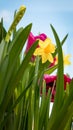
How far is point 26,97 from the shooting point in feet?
2.10

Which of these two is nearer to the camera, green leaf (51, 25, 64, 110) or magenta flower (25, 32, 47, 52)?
green leaf (51, 25, 64, 110)

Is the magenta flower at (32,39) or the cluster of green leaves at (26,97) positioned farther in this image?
the magenta flower at (32,39)

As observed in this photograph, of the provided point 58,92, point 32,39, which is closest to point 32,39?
point 32,39

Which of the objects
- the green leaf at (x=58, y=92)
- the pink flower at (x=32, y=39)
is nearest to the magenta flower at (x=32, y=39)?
the pink flower at (x=32, y=39)

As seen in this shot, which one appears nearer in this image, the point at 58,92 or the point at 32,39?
the point at 58,92

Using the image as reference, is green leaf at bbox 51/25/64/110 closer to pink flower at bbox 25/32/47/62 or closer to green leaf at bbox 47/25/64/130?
green leaf at bbox 47/25/64/130

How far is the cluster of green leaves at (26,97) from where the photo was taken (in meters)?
0.56

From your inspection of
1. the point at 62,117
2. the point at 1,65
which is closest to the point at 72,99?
the point at 62,117

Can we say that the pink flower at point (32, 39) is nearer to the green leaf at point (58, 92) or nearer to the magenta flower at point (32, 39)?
the magenta flower at point (32, 39)

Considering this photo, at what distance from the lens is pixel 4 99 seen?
57 centimetres

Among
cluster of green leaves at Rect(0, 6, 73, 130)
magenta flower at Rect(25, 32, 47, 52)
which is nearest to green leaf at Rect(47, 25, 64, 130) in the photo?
cluster of green leaves at Rect(0, 6, 73, 130)

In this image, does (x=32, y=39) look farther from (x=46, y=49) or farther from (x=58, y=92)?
(x=58, y=92)

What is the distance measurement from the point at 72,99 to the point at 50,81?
21 cm

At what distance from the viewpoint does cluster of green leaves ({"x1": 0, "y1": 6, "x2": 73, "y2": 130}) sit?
1.83 feet
